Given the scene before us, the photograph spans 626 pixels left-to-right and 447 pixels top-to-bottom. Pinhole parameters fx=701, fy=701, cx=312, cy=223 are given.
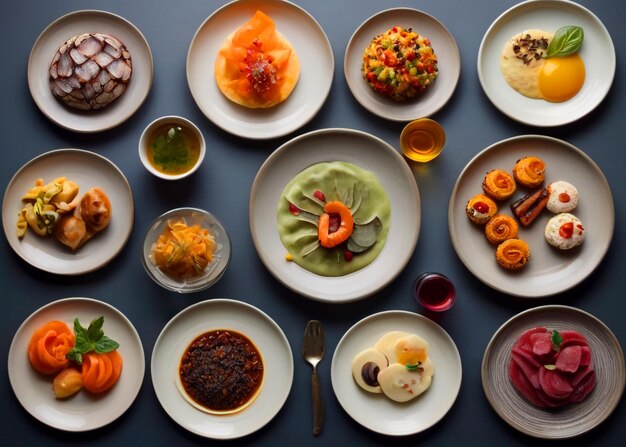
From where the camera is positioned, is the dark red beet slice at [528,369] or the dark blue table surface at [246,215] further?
the dark blue table surface at [246,215]

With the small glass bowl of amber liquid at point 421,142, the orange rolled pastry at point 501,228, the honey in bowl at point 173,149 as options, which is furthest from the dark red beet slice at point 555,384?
the honey in bowl at point 173,149

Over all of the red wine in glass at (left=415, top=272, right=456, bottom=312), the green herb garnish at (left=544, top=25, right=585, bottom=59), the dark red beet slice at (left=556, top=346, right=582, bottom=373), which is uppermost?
the green herb garnish at (left=544, top=25, right=585, bottom=59)

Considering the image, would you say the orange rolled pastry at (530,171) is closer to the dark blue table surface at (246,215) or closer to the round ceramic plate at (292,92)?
the dark blue table surface at (246,215)

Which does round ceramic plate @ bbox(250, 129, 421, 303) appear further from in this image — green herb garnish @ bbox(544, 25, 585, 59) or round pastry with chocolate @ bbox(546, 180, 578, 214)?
green herb garnish @ bbox(544, 25, 585, 59)

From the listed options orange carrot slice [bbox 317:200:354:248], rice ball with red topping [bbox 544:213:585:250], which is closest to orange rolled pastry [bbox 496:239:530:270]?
rice ball with red topping [bbox 544:213:585:250]

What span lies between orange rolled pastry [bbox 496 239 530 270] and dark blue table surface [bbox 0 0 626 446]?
0.65ft

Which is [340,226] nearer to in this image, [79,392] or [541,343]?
[541,343]

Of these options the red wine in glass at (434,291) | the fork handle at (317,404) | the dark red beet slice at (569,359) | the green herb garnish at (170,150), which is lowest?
the fork handle at (317,404)

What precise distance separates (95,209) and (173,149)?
18.8 inches

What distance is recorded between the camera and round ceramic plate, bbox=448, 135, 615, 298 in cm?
345

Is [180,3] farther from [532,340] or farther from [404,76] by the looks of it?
[532,340]

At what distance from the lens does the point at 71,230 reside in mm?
3418

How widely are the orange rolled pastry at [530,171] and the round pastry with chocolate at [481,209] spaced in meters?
0.19

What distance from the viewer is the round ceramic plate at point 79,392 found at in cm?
344
